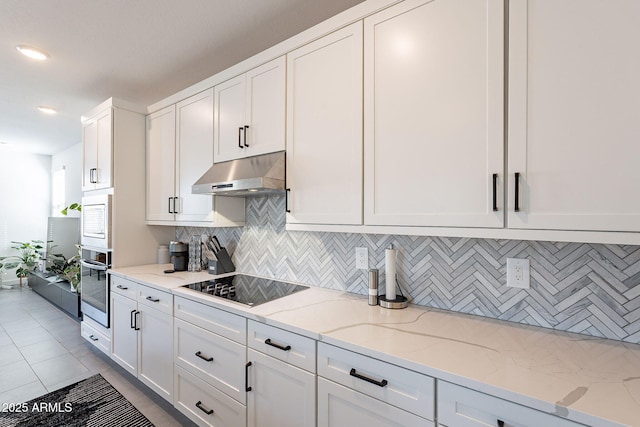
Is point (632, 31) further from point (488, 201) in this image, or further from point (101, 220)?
point (101, 220)

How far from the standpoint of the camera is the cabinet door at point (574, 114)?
96cm

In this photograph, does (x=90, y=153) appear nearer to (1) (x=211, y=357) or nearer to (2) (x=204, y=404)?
(1) (x=211, y=357)

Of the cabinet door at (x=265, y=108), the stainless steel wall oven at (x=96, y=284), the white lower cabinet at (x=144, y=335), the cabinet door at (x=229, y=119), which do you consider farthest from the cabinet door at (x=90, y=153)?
the cabinet door at (x=265, y=108)

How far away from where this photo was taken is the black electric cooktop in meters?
1.87

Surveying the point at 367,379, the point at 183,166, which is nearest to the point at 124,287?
the point at 183,166

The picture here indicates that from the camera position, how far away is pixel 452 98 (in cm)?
129

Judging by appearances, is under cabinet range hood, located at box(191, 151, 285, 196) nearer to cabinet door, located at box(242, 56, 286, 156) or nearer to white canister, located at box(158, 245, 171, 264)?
cabinet door, located at box(242, 56, 286, 156)

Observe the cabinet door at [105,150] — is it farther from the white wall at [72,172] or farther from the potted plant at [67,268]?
the white wall at [72,172]

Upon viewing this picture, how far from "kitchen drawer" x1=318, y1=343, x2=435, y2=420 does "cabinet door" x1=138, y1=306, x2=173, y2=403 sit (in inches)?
53.7

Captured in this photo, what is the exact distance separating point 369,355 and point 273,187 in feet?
3.46

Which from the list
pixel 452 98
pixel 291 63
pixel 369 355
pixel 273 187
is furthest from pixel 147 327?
pixel 452 98

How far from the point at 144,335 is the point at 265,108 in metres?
1.95

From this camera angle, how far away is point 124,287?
2.60 metres

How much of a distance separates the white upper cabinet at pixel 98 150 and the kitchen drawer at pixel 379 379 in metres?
2.67
